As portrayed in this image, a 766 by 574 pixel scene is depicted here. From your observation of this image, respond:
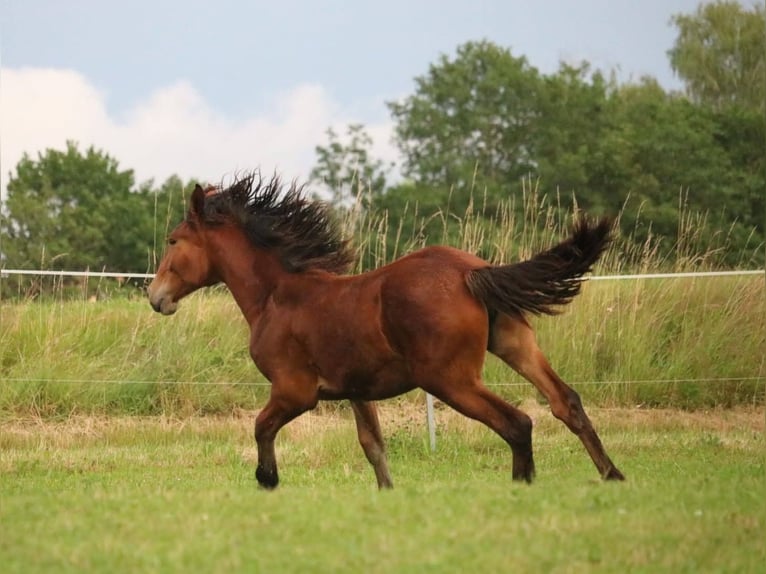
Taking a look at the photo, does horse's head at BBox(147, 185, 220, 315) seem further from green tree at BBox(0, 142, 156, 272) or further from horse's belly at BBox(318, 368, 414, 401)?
green tree at BBox(0, 142, 156, 272)

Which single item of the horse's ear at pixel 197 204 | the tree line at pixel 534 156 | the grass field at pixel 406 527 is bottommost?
the grass field at pixel 406 527

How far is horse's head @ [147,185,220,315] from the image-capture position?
30.1ft

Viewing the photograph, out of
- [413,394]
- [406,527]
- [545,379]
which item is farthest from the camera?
[413,394]

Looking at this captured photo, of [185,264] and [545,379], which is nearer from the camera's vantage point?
[545,379]

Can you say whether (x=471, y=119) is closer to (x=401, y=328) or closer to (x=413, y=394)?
(x=413, y=394)

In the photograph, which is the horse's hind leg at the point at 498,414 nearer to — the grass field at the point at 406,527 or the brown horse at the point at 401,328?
the brown horse at the point at 401,328

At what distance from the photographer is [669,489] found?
6.96 metres

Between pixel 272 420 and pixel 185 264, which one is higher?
pixel 185 264

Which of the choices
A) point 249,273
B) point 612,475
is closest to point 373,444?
point 249,273

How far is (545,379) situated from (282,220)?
2263 millimetres

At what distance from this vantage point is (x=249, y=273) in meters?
8.90

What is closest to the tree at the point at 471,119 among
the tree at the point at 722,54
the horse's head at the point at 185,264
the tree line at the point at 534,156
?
the tree line at the point at 534,156

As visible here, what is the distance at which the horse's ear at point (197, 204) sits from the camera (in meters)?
9.07

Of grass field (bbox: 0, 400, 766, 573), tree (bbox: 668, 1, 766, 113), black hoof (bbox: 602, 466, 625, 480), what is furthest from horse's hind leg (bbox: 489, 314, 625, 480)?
tree (bbox: 668, 1, 766, 113)
